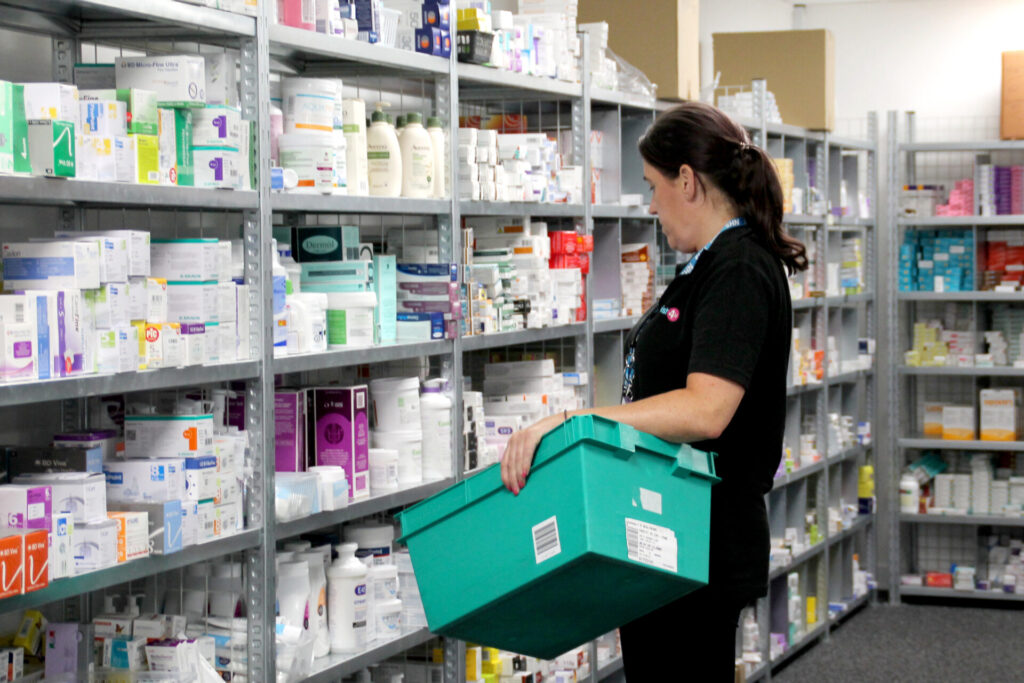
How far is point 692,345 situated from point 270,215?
3.75ft

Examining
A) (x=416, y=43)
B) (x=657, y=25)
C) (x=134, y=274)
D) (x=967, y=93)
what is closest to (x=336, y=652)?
(x=134, y=274)

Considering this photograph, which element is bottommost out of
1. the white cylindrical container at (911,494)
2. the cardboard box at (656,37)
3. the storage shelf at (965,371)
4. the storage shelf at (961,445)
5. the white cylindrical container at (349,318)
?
the white cylindrical container at (911,494)

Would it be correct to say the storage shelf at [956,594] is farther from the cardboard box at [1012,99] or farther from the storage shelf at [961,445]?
the cardboard box at [1012,99]

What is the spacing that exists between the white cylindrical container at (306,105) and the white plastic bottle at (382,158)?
1.04ft

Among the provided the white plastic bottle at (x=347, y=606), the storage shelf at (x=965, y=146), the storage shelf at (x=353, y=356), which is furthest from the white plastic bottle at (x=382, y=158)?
the storage shelf at (x=965, y=146)

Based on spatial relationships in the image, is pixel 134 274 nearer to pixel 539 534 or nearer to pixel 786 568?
pixel 539 534

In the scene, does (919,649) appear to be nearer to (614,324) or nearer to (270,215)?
(614,324)

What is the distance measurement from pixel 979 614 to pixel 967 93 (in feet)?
11.5

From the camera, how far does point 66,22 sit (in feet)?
10.2

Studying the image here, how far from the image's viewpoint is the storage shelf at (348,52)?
318cm

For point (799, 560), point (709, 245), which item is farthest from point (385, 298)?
point (799, 560)

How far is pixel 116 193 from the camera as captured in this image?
2.60 metres

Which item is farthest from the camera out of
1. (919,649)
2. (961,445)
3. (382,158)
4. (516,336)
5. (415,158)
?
(961,445)

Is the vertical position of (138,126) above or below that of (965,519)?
above
